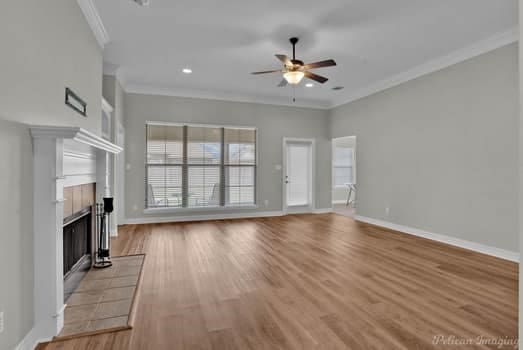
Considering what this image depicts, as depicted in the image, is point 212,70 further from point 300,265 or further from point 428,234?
point 428,234

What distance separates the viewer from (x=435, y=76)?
4523mm

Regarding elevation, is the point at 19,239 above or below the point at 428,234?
above

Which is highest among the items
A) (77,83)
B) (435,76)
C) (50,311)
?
(435,76)

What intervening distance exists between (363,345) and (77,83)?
353cm

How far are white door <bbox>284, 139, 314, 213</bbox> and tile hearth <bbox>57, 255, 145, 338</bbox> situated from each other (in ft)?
14.9

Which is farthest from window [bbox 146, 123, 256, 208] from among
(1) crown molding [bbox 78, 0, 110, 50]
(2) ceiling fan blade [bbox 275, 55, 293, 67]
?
(2) ceiling fan blade [bbox 275, 55, 293, 67]

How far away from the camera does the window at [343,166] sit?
978cm

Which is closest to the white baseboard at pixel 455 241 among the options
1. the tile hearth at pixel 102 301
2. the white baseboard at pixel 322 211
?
the white baseboard at pixel 322 211

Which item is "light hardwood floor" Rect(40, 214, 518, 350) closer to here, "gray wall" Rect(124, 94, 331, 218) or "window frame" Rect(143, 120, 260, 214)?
"window frame" Rect(143, 120, 260, 214)

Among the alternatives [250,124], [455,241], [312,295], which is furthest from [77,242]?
[455,241]

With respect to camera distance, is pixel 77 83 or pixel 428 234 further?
pixel 428 234

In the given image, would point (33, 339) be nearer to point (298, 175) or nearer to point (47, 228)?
point (47, 228)

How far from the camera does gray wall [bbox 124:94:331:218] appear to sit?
5859 millimetres

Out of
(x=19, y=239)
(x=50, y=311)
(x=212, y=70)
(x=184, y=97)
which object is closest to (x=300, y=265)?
(x=50, y=311)
